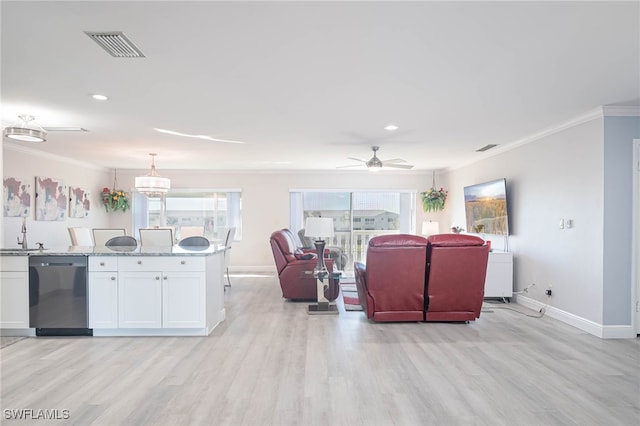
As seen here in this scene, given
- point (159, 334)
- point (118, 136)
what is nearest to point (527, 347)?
point (159, 334)

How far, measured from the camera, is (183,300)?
390cm

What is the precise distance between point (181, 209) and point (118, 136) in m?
3.86

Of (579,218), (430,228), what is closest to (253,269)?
(430,228)

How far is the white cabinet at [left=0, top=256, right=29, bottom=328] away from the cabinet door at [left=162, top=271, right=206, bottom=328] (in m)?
1.47

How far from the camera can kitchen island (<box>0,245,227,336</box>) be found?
12.8 feet

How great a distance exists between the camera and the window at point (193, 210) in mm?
8844

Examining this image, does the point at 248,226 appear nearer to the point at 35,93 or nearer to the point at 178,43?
the point at 35,93

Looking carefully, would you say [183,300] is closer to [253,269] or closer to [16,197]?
[16,197]

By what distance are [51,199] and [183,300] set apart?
175 inches

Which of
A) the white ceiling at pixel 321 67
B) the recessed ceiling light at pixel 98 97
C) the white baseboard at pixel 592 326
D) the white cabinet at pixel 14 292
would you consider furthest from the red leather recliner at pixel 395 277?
the white cabinet at pixel 14 292

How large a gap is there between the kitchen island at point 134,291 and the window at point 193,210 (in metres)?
4.92

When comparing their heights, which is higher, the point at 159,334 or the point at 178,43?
the point at 178,43

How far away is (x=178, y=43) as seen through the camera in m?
2.45

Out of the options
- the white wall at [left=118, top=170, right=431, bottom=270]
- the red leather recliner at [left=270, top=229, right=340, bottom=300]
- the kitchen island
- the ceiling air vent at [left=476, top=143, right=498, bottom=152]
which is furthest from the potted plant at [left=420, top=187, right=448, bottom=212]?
the kitchen island
